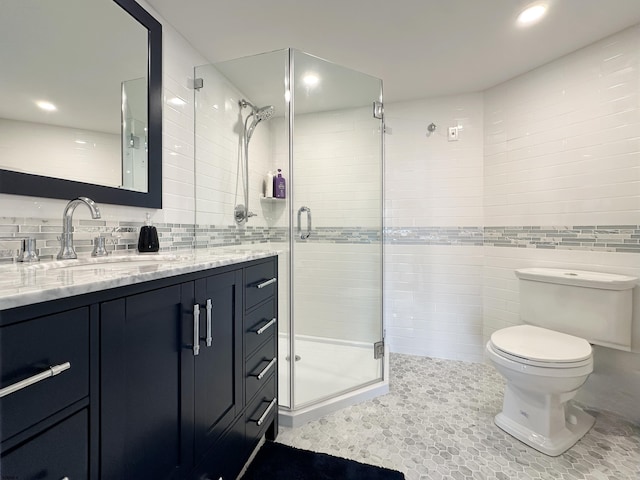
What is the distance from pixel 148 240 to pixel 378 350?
5.42 feet

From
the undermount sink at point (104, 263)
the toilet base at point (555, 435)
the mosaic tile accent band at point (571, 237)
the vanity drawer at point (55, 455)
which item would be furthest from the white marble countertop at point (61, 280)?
the mosaic tile accent band at point (571, 237)

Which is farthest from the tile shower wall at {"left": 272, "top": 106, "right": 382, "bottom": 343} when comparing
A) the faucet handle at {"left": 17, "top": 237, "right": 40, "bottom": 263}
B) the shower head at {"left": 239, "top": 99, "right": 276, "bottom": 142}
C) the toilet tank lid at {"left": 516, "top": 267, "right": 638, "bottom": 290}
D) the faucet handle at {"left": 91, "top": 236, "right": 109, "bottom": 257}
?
the faucet handle at {"left": 17, "top": 237, "right": 40, "bottom": 263}

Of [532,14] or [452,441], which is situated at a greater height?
[532,14]

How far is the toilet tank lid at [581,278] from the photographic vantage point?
156 cm

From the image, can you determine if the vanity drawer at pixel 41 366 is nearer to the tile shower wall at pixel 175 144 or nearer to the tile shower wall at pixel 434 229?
the tile shower wall at pixel 175 144

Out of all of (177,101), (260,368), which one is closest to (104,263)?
(260,368)

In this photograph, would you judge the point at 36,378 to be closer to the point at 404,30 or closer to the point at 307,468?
the point at 307,468

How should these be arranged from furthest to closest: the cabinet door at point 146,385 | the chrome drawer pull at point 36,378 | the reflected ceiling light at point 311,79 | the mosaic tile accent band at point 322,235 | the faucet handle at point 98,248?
the reflected ceiling light at point 311,79
the faucet handle at point 98,248
the mosaic tile accent band at point 322,235
the cabinet door at point 146,385
the chrome drawer pull at point 36,378

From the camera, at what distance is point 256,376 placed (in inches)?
51.6

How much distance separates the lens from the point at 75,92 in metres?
1.19

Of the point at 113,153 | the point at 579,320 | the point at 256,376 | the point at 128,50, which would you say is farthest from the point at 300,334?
the point at 128,50

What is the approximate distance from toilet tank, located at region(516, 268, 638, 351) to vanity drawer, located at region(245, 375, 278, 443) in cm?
163

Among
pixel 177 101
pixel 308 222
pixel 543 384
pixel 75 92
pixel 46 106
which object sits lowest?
pixel 543 384

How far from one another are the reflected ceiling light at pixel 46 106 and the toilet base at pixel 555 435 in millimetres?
2495
